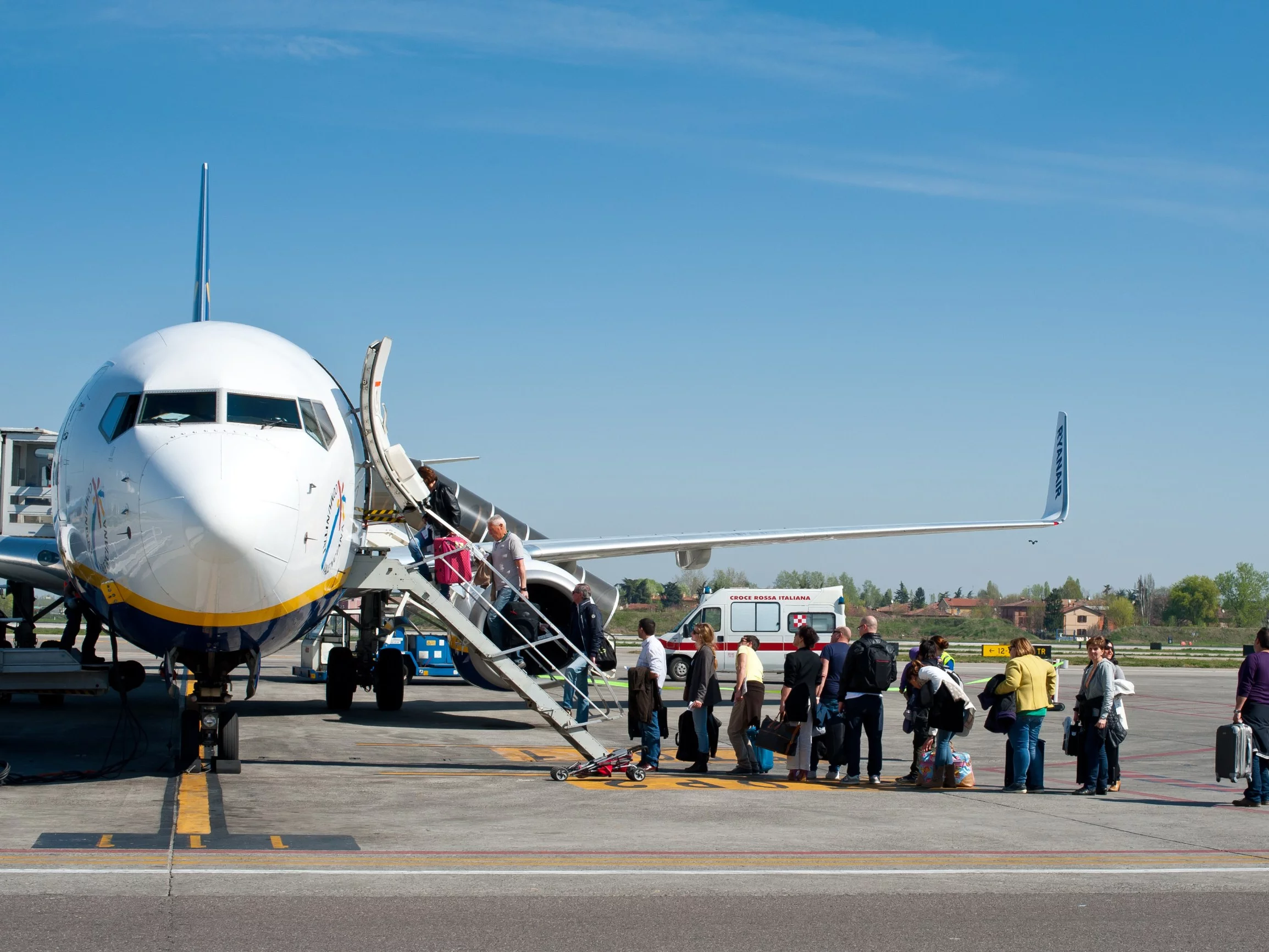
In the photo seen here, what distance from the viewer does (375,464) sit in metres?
14.3

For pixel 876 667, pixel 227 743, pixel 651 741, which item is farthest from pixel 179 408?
pixel 876 667

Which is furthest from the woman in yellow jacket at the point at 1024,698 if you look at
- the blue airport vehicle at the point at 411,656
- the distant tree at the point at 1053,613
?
the distant tree at the point at 1053,613

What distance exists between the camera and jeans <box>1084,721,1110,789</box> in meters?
12.7

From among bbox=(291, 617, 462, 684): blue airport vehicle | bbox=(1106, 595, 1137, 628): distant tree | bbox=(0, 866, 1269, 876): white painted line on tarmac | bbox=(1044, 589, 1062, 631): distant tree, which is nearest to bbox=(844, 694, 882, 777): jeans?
bbox=(0, 866, 1269, 876): white painted line on tarmac

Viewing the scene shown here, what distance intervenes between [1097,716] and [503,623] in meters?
6.30

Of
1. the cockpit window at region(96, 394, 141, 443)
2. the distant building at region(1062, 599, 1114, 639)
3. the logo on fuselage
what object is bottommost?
the distant building at region(1062, 599, 1114, 639)

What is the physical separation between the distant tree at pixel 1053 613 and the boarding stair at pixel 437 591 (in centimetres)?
11298

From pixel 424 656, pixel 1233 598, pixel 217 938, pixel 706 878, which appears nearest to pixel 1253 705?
pixel 706 878

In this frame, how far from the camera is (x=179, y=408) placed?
36.7 feet

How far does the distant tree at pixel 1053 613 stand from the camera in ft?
412

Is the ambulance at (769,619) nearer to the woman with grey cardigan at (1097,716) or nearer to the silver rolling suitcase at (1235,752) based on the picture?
the woman with grey cardigan at (1097,716)

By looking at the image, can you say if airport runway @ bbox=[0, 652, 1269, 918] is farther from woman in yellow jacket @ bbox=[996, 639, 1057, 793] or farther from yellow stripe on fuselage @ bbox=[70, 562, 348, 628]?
yellow stripe on fuselage @ bbox=[70, 562, 348, 628]

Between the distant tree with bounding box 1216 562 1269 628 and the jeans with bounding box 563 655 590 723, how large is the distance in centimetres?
15293

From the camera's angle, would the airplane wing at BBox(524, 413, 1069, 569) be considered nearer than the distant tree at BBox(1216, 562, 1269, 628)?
Yes
